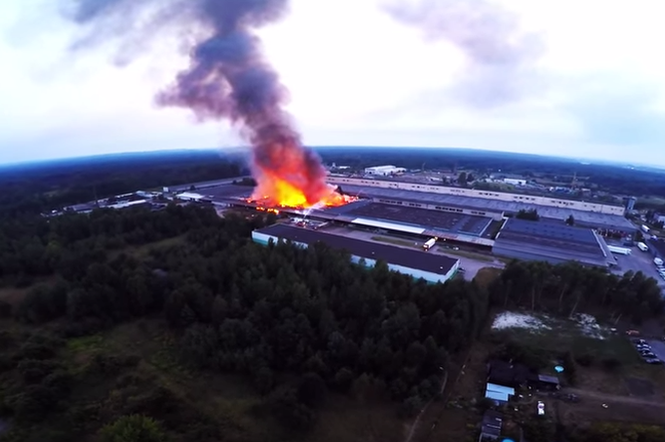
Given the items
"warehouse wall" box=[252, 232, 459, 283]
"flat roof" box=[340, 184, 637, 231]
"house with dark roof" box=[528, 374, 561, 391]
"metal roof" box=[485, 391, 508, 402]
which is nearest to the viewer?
"metal roof" box=[485, 391, 508, 402]

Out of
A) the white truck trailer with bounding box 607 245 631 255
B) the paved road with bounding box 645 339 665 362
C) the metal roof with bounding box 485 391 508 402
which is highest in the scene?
the white truck trailer with bounding box 607 245 631 255

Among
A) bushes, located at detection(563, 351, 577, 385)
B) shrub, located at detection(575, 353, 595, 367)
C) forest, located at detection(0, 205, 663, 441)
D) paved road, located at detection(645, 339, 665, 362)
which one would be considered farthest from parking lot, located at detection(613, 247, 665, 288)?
bushes, located at detection(563, 351, 577, 385)

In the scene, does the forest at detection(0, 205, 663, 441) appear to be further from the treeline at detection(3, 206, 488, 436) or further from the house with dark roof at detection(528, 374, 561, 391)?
the house with dark roof at detection(528, 374, 561, 391)

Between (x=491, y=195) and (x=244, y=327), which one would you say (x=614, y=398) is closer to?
(x=244, y=327)

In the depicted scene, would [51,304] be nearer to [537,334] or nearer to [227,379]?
[227,379]

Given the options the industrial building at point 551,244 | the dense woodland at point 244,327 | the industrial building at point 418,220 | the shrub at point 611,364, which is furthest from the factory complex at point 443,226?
the shrub at point 611,364
